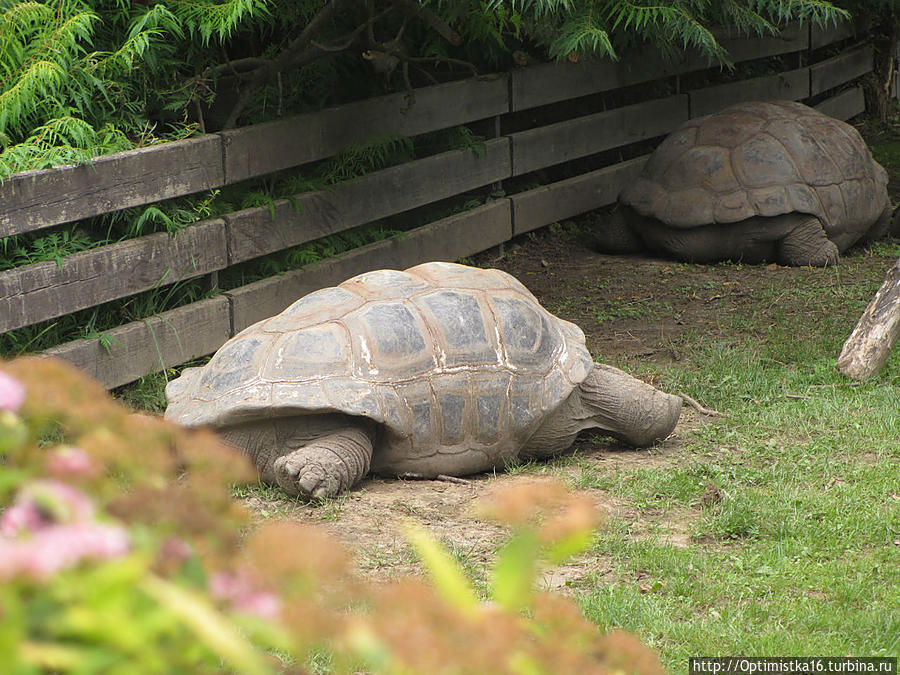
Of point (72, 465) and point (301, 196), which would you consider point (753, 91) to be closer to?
point (301, 196)

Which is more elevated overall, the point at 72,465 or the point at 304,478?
the point at 72,465

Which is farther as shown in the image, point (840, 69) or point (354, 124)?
point (840, 69)

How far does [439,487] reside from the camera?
4289 mm

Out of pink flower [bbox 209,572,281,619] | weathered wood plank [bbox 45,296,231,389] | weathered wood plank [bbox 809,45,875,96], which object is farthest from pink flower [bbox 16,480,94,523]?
weathered wood plank [bbox 809,45,875,96]

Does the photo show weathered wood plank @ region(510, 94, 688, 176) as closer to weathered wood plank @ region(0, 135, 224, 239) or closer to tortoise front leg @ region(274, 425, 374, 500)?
weathered wood plank @ region(0, 135, 224, 239)

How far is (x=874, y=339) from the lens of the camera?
5.35m

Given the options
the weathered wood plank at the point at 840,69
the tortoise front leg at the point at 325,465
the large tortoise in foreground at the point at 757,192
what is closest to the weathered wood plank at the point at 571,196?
the large tortoise in foreground at the point at 757,192

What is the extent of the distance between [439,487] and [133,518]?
11.4 feet

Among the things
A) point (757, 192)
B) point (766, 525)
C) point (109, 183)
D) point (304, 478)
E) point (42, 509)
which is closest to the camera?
point (42, 509)

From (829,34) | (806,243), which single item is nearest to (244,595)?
(806,243)

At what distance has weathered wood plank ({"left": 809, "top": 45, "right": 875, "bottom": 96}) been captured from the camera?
1230 cm

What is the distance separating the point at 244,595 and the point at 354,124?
19.2ft

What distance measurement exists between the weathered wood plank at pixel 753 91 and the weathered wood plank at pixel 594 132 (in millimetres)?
313

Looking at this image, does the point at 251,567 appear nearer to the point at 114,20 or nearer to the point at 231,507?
the point at 231,507
